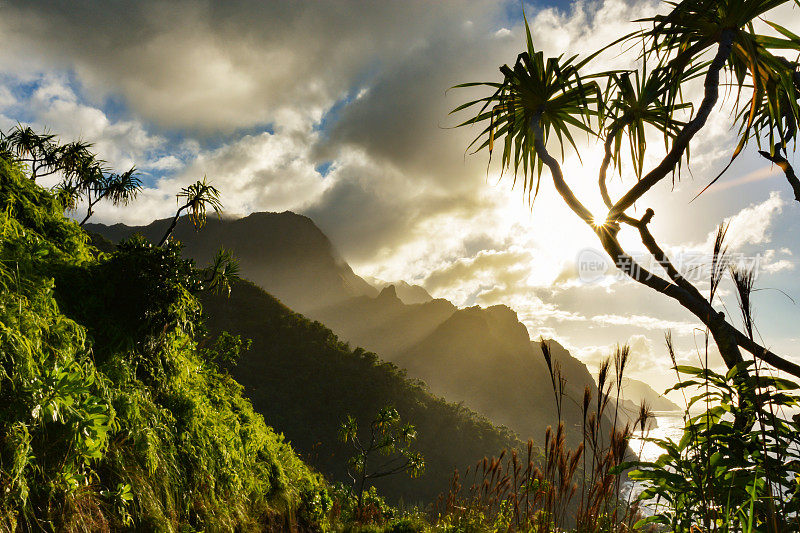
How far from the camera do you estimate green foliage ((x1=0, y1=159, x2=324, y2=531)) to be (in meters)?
2.16

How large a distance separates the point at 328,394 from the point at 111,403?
38725 millimetres

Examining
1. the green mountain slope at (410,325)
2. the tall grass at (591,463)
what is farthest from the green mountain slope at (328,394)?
the green mountain slope at (410,325)

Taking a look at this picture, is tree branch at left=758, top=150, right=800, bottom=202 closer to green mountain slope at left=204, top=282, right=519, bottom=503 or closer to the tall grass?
the tall grass

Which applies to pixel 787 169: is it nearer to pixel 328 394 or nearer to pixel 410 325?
pixel 328 394

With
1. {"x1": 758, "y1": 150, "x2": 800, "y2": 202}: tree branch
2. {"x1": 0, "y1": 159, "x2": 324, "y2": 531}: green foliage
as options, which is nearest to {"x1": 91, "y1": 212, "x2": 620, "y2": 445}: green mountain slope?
{"x1": 0, "y1": 159, "x2": 324, "y2": 531}: green foliage

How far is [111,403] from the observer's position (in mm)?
2885

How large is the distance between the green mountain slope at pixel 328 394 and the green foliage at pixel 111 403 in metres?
33.0

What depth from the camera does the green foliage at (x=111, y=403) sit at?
2162mm

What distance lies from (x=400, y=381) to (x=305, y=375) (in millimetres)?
10597

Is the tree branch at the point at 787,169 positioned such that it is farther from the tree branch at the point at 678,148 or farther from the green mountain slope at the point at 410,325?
the green mountain slope at the point at 410,325

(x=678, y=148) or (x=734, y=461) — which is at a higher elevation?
(x=678, y=148)

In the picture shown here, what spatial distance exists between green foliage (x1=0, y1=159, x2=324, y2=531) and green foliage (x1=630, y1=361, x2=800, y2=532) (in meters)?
2.82

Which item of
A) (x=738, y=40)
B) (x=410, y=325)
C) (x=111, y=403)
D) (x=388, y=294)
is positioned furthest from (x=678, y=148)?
(x=388, y=294)

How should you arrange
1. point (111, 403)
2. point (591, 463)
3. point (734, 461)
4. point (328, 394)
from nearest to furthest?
point (734, 461), point (591, 463), point (111, 403), point (328, 394)
